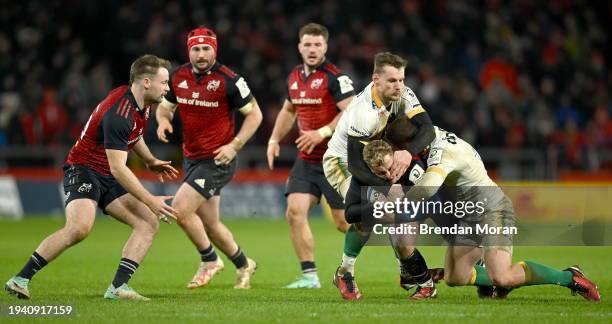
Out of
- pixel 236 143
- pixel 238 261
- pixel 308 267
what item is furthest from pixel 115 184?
pixel 308 267

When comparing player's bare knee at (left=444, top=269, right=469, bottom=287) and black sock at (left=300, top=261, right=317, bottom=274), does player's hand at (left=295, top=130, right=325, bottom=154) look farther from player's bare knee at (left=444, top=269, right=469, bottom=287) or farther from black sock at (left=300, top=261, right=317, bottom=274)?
player's bare knee at (left=444, top=269, right=469, bottom=287)

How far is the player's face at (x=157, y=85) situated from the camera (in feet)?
30.6

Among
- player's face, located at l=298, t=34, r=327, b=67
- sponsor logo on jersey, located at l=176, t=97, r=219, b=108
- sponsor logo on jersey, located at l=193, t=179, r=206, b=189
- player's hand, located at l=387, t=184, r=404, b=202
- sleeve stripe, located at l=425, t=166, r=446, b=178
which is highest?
player's face, located at l=298, t=34, r=327, b=67

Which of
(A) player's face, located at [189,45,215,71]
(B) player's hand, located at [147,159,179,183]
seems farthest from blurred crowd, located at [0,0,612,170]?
(B) player's hand, located at [147,159,179,183]

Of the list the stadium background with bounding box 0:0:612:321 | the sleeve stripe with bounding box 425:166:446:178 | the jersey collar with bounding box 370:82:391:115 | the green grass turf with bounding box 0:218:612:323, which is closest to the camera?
the green grass turf with bounding box 0:218:612:323

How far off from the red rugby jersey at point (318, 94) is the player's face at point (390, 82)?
7.04ft

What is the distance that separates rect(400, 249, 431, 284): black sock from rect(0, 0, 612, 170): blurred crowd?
12.4m

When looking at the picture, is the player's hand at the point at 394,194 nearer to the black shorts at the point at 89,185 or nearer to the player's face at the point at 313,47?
the black shorts at the point at 89,185

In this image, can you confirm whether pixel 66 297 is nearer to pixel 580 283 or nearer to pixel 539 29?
pixel 580 283

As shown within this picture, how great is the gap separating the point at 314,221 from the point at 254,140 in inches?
86.1

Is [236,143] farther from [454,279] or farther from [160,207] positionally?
[454,279]

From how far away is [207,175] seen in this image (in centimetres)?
1093

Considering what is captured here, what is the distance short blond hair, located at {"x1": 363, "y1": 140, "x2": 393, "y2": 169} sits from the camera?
870 cm

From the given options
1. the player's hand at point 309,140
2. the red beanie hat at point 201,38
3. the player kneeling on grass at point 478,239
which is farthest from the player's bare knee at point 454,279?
the red beanie hat at point 201,38
